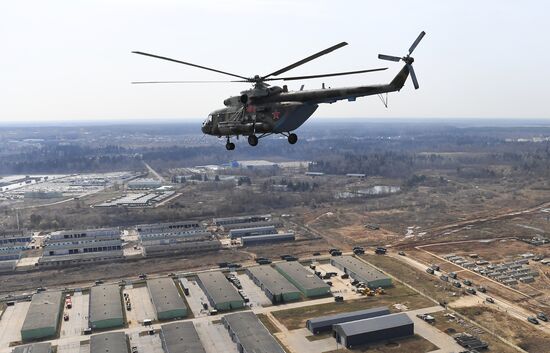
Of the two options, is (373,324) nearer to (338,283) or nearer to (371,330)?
(371,330)

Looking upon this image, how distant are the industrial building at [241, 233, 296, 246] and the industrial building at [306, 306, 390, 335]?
30743 millimetres

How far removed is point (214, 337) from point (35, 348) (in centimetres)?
1534

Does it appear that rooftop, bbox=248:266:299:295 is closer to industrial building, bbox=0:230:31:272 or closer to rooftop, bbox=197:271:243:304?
rooftop, bbox=197:271:243:304

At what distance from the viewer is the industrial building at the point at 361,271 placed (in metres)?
57.0

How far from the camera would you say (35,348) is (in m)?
42.3

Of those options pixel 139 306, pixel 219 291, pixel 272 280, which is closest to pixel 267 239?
pixel 272 280

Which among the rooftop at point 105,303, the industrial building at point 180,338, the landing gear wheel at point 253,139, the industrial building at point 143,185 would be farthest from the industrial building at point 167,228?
the landing gear wheel at point 253,139

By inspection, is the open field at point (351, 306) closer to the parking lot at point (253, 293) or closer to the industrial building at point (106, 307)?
the parking lot at point (253, 293)

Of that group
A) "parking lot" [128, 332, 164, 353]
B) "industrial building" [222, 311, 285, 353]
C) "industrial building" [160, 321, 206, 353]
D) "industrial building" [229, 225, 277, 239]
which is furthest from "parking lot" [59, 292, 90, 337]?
"industrial building" [229, 225, 277, 239]

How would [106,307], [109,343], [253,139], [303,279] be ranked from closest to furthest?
1. [253,139]
2. [109,343]
3. [106,307]
4. [303,279]

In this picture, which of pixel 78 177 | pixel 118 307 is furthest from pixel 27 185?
pixel 118 307

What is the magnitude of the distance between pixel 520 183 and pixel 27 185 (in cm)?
13836

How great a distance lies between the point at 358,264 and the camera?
63625 millimetres

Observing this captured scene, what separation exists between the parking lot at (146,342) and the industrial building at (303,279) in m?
17.5
